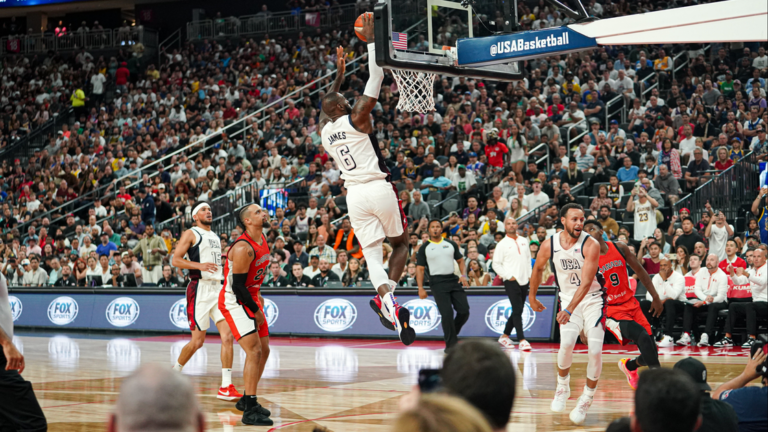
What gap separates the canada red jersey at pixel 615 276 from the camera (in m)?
8.14

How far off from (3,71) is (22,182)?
8582mm

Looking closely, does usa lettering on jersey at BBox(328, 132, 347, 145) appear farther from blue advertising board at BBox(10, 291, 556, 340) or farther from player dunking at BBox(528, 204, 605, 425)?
blue advertising board at BBox(10, 291, 556, 340)

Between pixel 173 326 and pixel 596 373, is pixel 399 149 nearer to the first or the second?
pixel 173 326

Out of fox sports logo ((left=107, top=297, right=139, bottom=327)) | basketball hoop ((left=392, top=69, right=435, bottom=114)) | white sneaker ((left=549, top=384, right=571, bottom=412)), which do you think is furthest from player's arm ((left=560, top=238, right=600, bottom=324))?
fox sports logo ((left=107, top=297, right=139, bottom=327))

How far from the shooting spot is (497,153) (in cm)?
1802

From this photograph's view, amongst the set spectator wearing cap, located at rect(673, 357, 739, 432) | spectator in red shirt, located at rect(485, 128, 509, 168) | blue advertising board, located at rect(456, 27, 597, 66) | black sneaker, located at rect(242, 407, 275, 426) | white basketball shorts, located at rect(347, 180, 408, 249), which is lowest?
black sneaker, located at rect(242, 407, 275, 426)

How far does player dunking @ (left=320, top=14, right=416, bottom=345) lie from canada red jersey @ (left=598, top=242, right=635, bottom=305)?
6.89 ft

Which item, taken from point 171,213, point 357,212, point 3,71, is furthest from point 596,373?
point 3,71

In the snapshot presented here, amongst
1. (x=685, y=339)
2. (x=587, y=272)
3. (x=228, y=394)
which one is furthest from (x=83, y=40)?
(x=587, y=272)

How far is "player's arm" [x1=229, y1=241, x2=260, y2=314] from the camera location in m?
7.91

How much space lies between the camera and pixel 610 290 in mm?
8180

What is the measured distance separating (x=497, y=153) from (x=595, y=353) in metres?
10.6

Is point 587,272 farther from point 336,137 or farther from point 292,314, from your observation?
point 292,314

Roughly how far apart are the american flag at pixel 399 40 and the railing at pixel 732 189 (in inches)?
375
